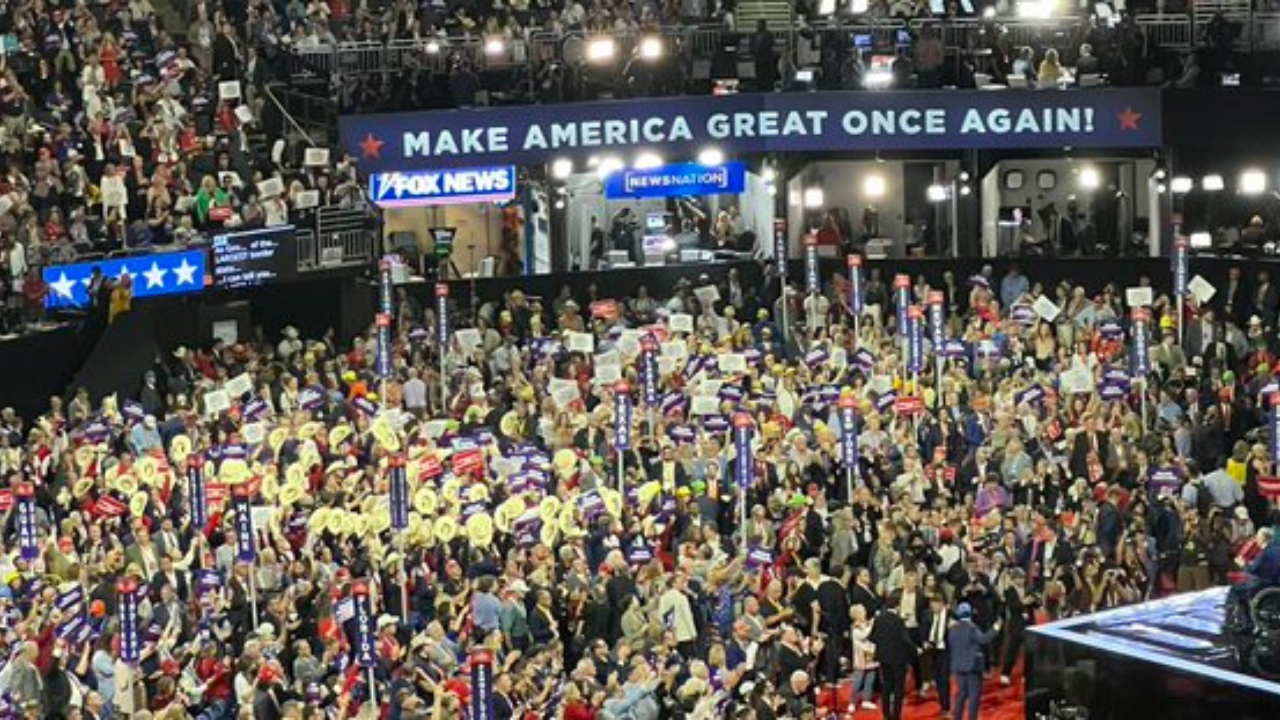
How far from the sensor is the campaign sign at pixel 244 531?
103 ft

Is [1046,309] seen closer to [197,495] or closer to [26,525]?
[197,495]

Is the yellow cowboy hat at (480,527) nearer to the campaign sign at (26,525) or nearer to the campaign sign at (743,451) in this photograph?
the campaign sign at (743,451)

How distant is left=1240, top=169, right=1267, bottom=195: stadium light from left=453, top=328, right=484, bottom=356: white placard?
13.8 meters

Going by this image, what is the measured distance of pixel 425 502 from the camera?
3369 centimetres

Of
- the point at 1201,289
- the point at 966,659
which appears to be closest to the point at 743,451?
the point at 966,659

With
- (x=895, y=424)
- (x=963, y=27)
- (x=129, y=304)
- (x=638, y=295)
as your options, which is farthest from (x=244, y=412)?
(x=963, y=27)

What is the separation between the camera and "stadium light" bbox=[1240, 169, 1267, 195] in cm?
4909

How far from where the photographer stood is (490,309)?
44719mm

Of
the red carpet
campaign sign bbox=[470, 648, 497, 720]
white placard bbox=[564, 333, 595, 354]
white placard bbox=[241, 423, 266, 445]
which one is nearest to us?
campaign sign bbox=[470, 648, 497, 720]

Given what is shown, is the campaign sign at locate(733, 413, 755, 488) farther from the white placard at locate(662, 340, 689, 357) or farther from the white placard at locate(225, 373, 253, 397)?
the white placard at locate(225, 373, 253, 397)

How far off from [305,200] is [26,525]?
42.8 feet

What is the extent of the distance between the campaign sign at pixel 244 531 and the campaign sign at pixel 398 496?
153 centimetres

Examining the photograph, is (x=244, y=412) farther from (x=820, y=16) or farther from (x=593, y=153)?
(x=820, y=16)

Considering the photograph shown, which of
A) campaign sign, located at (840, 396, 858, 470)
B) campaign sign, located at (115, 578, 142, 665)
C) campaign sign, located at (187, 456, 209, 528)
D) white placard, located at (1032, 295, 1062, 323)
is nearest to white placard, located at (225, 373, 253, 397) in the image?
campaign sign, located at (187, 456, 209, 528)
